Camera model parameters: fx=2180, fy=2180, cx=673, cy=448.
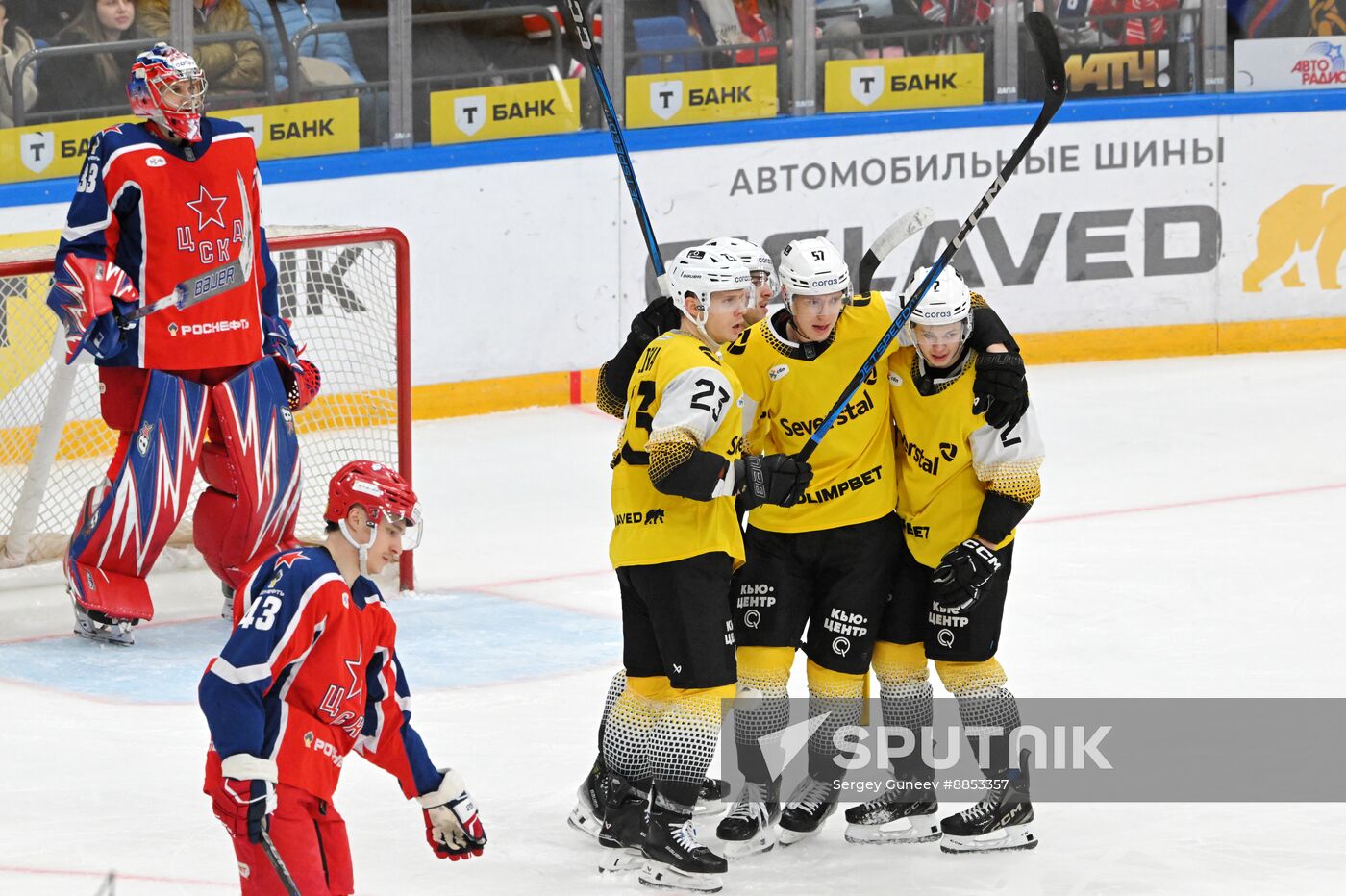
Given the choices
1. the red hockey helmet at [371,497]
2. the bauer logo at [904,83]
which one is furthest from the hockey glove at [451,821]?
the bauer logo at [904,83]

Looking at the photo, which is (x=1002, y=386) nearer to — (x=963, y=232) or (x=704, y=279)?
(x=963, y=232)

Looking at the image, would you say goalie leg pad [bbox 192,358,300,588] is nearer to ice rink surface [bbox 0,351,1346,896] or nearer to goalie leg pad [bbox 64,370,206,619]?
A: goalie leg pad [bbox 64,370,206,619]

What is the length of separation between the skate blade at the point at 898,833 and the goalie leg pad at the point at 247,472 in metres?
2.01

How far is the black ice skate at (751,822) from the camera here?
4.16 metres

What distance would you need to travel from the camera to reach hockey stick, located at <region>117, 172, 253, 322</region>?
5438mm

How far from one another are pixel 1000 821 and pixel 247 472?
2339mm

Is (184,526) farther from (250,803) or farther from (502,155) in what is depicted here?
(250,803)

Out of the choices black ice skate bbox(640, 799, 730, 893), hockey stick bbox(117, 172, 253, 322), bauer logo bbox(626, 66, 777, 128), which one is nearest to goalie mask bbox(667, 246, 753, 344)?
black ice skate bbox(640, 799, 730, 893)

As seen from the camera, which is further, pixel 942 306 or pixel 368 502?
pixel 942 306

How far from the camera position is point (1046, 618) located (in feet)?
19.4

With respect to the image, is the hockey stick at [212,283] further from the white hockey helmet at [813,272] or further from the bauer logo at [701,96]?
the bauer logo at [701,96]

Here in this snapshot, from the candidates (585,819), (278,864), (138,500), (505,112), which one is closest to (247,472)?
(138,500)

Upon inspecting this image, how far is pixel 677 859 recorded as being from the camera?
397cm

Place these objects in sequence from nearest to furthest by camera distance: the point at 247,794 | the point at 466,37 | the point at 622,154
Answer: the point at 247,794 → the point at 622,154 → the point at 466,37
